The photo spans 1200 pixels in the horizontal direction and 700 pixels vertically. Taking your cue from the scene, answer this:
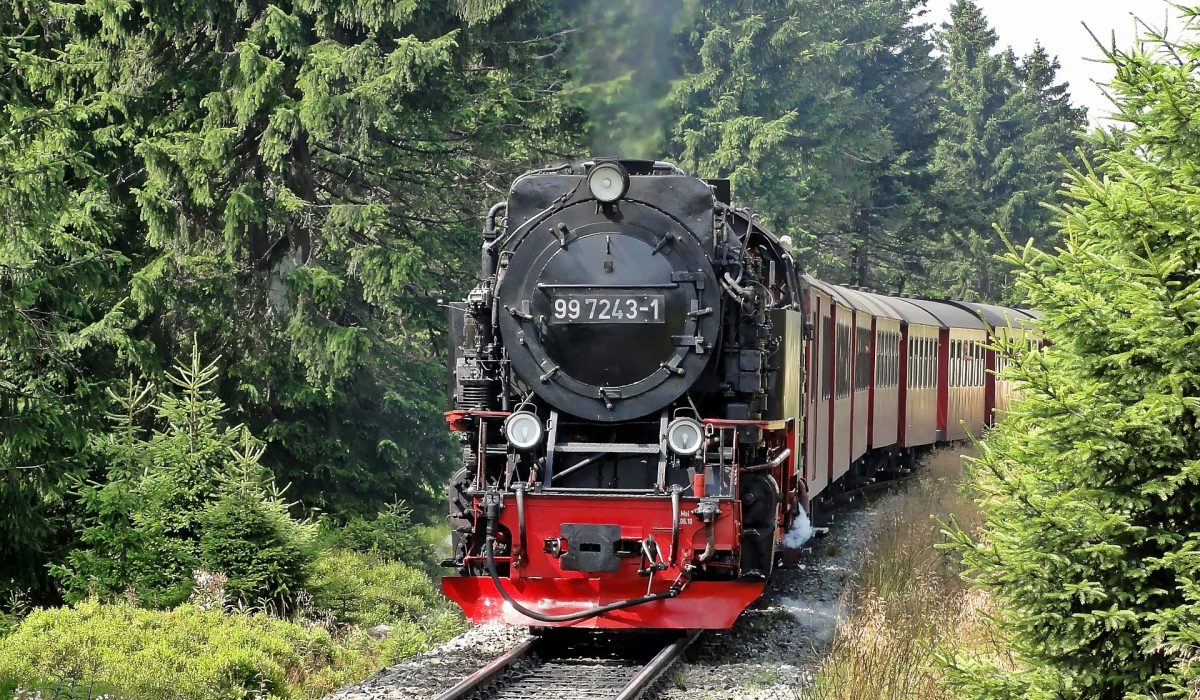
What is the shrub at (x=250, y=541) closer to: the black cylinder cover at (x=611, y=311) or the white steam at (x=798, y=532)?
the black cylinder cover at (x=611, y=311)

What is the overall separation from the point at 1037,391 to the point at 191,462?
7894 millimetres

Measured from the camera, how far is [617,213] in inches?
358

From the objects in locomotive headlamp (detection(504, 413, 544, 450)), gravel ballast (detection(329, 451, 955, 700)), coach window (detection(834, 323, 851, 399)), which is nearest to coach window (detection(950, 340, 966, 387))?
coach window (detection(834, 323, 851, 399))

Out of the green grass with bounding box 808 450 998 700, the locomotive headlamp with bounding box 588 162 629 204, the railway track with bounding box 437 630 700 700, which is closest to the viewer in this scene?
the green grass with bounding box 808 450 998 700

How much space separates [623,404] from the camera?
29.5 ft

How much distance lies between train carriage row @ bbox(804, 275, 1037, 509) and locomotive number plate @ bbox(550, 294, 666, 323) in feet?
7.09

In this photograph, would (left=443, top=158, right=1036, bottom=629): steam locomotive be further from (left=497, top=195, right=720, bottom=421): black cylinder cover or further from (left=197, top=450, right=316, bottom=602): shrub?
(left=197, top=450, right=316, bottom=602): shrub

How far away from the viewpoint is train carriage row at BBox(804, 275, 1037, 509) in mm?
11789

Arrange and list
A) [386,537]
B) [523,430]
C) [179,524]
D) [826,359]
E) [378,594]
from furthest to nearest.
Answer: [386,537] < [378,594] < [826,359] < [179,524] < [523,430]

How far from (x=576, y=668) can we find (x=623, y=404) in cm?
178

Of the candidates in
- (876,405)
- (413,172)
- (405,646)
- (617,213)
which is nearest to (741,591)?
(617,213)

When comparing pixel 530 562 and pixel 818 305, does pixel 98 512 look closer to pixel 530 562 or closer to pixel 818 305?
pixel 530 562

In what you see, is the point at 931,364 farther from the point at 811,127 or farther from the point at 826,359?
the point at 811,127

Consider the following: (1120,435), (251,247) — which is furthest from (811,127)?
(1120,435)
